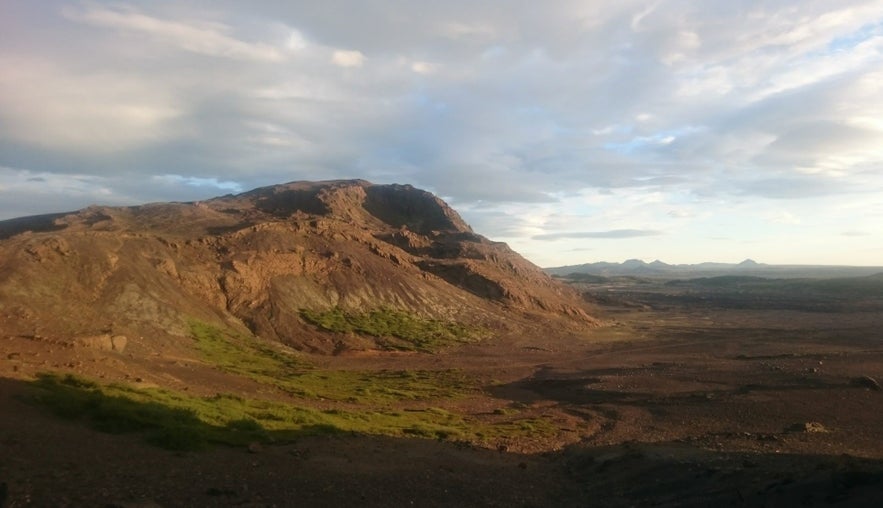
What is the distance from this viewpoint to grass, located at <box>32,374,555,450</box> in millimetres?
18297

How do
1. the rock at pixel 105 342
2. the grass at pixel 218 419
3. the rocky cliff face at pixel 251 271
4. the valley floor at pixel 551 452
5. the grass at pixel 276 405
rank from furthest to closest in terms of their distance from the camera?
1. the rocky cliff face at pixel 251 271
2. the rock at pixel 105 342
3. the grass at pixel 276 405
4. the grass at pixel 218 419
5. the valley floor at pixel 551 452

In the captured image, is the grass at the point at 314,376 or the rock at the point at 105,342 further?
the grass at the point at 314,376

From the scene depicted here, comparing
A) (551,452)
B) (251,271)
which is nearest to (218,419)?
(551,452)

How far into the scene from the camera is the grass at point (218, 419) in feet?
60.0

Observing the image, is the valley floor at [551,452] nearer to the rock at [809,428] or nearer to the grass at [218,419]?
the rock at [809,428]

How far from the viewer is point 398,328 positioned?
6706cm

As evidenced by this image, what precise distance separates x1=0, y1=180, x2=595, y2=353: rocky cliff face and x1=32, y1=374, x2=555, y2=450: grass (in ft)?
30.7

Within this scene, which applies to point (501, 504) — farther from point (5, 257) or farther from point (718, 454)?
point (5, 257)

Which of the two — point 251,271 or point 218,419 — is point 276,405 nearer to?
point 218,419

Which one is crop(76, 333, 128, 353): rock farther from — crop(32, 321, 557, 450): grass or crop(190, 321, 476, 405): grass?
crop(190, 321, 476, 405): grass

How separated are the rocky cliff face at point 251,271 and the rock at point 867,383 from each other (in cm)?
4080

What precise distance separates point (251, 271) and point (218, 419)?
42.1 m

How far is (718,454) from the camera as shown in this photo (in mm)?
19766

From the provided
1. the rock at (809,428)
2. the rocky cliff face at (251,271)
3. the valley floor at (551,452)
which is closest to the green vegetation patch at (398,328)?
the rocky cliff face at (251,271)
